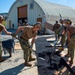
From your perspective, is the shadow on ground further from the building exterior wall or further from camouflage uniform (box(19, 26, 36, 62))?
the building exterior wall

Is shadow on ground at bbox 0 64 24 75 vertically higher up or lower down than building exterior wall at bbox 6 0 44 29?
lower down

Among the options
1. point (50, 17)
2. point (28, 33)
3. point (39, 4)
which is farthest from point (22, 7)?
point (28, 33)

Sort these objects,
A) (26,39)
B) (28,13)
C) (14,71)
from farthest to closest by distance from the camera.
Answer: (28,13) < (26,39) < (14,71)

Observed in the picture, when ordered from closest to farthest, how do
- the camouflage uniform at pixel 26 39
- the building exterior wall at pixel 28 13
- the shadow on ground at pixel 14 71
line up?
the shadow on ground at pixel 14 71, the camouflage uniform at pixel 26 39, the building exterior wall at pixel 28 13

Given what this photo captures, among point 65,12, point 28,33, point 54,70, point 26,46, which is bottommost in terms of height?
point 54,70

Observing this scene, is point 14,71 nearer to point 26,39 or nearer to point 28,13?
point 26,39

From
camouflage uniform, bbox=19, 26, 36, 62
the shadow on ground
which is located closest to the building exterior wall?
camouflage uniform, bbox=19, 26, 36, 62

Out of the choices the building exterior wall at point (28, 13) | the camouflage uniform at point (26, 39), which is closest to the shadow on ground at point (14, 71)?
the camouflage uniform at point (26, 39)

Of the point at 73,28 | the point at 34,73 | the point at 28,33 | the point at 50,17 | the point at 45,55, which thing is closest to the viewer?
the point at 34,73

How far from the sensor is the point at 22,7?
27.4 meters

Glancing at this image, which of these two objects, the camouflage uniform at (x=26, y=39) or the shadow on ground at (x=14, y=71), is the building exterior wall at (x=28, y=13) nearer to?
the camouflage uniform at (x=26, y=39)

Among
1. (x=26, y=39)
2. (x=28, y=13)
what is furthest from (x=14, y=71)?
(x=28, y=13)

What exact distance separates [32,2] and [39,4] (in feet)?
5.91

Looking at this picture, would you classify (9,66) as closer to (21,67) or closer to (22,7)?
(21,67)
